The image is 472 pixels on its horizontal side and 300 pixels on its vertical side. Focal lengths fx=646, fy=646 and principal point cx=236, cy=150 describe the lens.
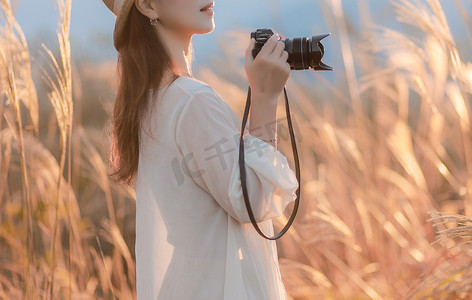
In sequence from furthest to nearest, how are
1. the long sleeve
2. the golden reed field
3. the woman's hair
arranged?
the golden reed field → the woman's hair → the long sleeve

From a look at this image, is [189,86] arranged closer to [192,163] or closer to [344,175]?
[192,163]

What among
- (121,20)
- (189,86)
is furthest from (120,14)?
(189,86)

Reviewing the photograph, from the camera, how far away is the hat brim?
1.40 metres

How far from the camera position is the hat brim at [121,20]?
4.60 feet

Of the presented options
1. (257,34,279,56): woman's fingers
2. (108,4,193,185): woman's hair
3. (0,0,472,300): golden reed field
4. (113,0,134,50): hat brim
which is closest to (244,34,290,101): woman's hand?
(257,34,279,56): woman's fingers

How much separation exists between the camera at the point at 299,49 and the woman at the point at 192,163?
0.02 metres

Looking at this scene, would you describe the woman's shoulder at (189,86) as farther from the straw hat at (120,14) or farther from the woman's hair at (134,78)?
the straw hat at (120,14)

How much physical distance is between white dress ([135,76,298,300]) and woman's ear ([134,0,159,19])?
0.57 ft

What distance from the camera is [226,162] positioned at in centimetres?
121

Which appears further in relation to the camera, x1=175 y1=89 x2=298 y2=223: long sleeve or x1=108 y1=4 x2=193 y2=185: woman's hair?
x1=108 y1=4 x2=193 y2=185: woman's hair

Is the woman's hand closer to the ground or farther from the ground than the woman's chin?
closer to the ground

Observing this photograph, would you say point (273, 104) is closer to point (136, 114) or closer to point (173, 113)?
point (173, 113)

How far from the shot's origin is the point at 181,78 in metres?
1.33

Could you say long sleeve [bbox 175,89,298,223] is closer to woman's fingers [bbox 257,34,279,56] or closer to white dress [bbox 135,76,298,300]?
white dress [bbox 135,76,298,300]
